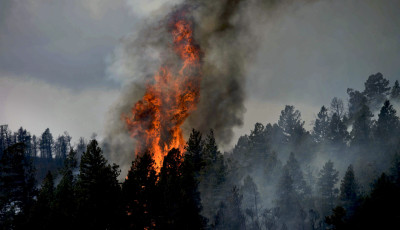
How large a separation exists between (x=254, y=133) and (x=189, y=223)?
57.7 meters

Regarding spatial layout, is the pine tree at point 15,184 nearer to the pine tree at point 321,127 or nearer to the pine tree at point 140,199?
the pine tree at point 140,199

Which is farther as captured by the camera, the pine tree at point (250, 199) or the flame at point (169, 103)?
the pine tree at point (250, 199)

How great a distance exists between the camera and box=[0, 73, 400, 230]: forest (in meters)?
26.5

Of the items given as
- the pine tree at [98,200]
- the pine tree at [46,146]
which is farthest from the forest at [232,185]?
the pine tree at [46,146]

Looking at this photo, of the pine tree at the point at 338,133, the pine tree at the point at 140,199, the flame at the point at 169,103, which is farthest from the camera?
the pine tree at the point at 338,133

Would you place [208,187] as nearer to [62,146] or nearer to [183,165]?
[183,165]

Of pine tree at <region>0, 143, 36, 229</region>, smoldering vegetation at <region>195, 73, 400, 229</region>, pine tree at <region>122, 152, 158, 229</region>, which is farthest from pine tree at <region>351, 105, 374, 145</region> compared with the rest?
pine tree at <region>0, 143, 36, 229</region>

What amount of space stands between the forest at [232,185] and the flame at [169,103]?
8.76ft

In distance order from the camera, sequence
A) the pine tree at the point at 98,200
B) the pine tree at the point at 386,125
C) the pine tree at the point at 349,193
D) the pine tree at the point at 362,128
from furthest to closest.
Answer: the pine tree at the point at 362,128
the pine tree at the point at 386,125
the pine tree at the point at 349,193
the pine tree at the point at 98,200

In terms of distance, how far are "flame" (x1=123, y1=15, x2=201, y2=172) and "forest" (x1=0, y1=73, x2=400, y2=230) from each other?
2669mm

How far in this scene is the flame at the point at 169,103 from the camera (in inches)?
2082

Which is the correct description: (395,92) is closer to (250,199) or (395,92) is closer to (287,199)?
(287,199)

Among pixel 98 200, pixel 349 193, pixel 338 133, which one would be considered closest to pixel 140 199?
pixel 98 200

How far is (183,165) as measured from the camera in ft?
118
